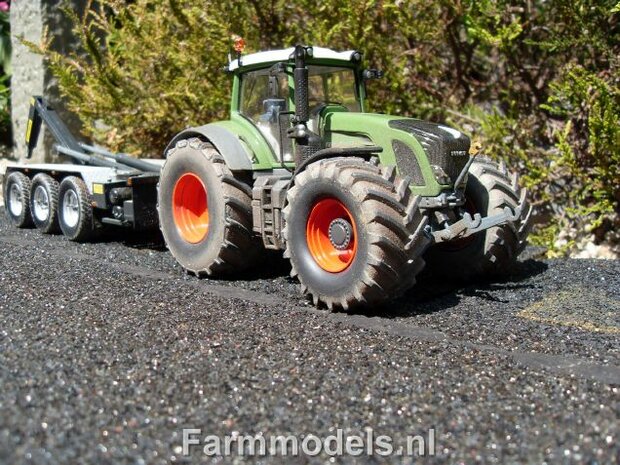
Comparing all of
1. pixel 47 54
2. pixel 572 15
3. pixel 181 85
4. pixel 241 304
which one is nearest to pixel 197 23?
pixel 181 85

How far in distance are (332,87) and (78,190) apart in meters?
3.42

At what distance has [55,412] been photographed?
3195 millimetres

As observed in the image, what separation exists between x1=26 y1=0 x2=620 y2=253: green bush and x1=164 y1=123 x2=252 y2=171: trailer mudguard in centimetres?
308

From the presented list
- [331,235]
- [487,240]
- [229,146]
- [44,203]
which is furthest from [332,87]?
[44,203]

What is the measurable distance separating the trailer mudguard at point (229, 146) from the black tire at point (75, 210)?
2.15 meters

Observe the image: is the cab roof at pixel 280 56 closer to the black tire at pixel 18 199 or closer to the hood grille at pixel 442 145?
the hood grille at pixel 442 145

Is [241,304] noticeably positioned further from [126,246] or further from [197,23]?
[197,23]

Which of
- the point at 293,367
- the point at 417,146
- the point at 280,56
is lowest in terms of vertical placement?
the point at 293,367

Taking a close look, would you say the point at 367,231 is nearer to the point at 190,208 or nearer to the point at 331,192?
the point at 331,192

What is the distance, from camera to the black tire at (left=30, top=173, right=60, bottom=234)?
28.1ft

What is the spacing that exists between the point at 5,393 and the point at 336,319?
2318 mm

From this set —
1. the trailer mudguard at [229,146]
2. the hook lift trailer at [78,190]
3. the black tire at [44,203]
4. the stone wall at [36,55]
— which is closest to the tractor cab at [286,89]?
the trailer mudguard at [229,146]

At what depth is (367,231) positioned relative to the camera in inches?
194

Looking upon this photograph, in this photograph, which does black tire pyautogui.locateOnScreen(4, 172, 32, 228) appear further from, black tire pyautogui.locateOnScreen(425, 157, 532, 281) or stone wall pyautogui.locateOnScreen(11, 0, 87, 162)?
black tire pyautogui.locateOnScreen(425, 157, 532, 281)
